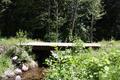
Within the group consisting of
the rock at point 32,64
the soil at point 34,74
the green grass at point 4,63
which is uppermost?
the green grass at point 4,63

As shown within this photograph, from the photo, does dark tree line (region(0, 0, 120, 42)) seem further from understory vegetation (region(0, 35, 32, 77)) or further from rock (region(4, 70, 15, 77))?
rock (region(4, 70, 15, 77))

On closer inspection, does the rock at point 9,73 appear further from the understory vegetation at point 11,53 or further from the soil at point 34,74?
the soil at point 34,74

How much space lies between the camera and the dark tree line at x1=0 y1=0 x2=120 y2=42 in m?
19.2

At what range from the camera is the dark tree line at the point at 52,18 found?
63.1 ft

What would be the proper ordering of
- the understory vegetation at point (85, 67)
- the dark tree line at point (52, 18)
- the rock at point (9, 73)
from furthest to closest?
1. the dark tree line at point (52, 18)
2. the rock at point (9, 73)
3. the understory vegetation at point (85, 67)

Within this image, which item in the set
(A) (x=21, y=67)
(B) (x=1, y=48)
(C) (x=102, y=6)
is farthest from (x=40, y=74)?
(C) (x=102, y=6)

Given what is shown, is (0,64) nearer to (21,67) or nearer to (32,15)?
(21,67)

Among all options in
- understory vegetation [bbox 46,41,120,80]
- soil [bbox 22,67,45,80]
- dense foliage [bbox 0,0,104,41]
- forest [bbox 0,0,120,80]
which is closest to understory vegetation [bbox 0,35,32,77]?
forest [bbox 0,0,120,80]

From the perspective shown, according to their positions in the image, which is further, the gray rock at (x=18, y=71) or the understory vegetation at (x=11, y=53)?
the understory vegetation at (x=11, y=53)

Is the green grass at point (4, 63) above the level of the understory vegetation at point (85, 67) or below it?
below

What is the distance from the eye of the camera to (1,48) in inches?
Result: 536

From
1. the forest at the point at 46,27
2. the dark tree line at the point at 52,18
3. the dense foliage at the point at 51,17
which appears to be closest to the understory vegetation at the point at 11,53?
the forest at the point at 46,27

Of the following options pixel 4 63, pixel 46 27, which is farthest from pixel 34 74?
pixel 46 27

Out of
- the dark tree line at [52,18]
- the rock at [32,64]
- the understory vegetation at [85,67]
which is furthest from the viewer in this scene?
the dark tree line at [52,18]
